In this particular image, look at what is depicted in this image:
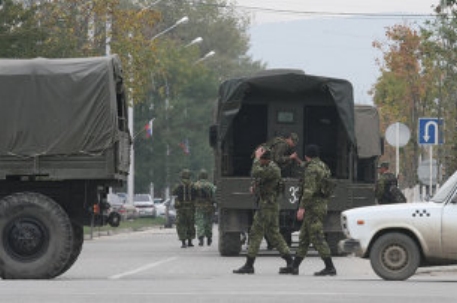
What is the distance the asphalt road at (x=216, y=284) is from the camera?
1750cm

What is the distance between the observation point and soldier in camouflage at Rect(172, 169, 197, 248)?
1543 inches

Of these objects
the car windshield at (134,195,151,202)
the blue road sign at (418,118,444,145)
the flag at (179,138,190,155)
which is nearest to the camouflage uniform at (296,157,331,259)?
the blue road sign at (418,118,444,145)

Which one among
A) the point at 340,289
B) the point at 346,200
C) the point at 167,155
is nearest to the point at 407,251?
the point at 340,289

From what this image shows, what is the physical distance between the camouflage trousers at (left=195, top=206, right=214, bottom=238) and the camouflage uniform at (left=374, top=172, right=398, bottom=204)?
8.41 meters

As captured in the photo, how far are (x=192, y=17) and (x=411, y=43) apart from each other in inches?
2345

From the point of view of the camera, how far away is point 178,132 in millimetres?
94625

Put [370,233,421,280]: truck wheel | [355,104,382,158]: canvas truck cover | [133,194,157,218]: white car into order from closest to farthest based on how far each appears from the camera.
→ [370,233,421,280]: truck wheel < [355,104,382,158]: canvas truck cover < [133,194,157,218]: white car

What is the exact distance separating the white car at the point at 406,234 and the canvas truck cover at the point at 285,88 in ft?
27.9

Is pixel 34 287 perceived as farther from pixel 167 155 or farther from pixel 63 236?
pixel 167 155

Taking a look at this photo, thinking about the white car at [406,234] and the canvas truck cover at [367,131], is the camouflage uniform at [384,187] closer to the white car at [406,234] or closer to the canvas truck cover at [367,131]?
→ the canvas truck cover at [367,131]

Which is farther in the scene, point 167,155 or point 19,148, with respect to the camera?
point 167,155

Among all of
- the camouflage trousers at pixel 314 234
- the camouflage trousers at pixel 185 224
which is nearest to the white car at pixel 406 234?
the camouflage trousers at pixel 314 234

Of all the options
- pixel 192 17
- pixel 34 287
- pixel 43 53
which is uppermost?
pixel 192 17

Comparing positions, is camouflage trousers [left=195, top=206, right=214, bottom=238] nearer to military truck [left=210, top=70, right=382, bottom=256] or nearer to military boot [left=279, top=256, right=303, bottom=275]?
military truck [left=210, top=70, right=382, bottom=256]
